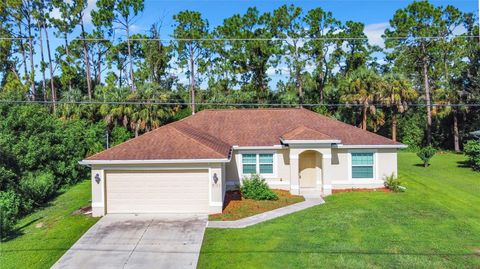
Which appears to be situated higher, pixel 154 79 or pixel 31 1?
pixel 31 1

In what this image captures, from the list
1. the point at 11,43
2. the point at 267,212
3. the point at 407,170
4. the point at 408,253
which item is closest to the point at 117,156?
the point at 267,212

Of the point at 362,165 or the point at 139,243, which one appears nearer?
the point at 139,243

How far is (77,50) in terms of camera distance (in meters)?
40.1

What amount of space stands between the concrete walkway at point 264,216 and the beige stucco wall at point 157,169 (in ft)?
4.21

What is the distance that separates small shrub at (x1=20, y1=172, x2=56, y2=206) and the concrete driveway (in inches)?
212

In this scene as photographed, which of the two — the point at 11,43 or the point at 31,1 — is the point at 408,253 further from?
the point at 11,43

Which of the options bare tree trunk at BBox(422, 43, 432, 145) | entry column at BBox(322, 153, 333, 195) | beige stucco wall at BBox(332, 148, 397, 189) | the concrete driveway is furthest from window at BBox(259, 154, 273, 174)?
bare tree trunk at BBox(422, 43, 432, 145)

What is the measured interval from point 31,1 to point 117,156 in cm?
3192

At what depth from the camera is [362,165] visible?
19.2 metres

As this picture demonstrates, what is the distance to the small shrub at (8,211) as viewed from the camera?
1299 cm

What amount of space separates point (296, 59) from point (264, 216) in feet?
92.6

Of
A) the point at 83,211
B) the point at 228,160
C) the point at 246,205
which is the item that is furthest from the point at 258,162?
the point at 83,211

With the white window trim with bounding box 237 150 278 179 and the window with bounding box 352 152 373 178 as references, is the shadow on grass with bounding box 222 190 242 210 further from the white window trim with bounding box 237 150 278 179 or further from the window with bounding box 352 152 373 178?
the window with bounding box 352 152 373 178

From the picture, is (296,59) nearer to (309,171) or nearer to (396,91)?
(396,91)
